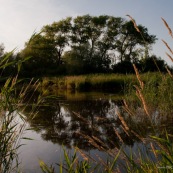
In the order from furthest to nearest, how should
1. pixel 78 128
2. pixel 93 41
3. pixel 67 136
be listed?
pixel 93 41 < pixel 78 128 < pixel 67 136

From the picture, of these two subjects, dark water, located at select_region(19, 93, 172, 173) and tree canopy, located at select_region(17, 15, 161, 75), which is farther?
tree canopy, located at select_region(17, 15, 161, 75)

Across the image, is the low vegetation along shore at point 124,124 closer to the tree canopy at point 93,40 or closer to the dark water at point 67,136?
the dark water at point 67,136

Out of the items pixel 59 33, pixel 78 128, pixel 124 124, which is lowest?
pixel 78 128

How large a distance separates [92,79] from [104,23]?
822 inches

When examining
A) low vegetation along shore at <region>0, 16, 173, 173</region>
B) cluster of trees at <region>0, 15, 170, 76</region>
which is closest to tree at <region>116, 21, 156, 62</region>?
cluster of trees at <region>0, 15, 170, 76</region>

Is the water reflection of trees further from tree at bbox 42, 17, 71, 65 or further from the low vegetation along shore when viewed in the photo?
tree at bbox 42, 17, 71, 65

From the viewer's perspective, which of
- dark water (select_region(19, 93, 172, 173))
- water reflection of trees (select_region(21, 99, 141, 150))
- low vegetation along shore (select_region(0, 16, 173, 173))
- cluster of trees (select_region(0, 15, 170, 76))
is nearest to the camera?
low vegetation along shore (select_region(0, 16, 173, 173))

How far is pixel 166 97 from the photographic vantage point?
6.24m

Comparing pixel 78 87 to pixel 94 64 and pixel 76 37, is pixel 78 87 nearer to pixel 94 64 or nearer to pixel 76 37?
pixel 94 64

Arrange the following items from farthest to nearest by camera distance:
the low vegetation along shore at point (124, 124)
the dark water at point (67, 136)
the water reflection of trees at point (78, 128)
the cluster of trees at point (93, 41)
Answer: the cluster of trees at point (93, 41)
the water reflection of trees at point (78, 128)
the dark water at point (67, 136)
the low vegetation along shore at point (124, 124)

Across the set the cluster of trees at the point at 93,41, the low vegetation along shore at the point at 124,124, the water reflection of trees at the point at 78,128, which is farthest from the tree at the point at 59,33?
the water reflection of trees at the point at 78,128

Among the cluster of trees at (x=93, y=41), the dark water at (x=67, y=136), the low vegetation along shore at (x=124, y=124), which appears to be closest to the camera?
the low vegetation along shore at (x=124, y=124)

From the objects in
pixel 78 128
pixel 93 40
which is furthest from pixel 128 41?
pixel 78 128

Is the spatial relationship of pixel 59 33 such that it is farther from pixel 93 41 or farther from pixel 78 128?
pixel 78 128
